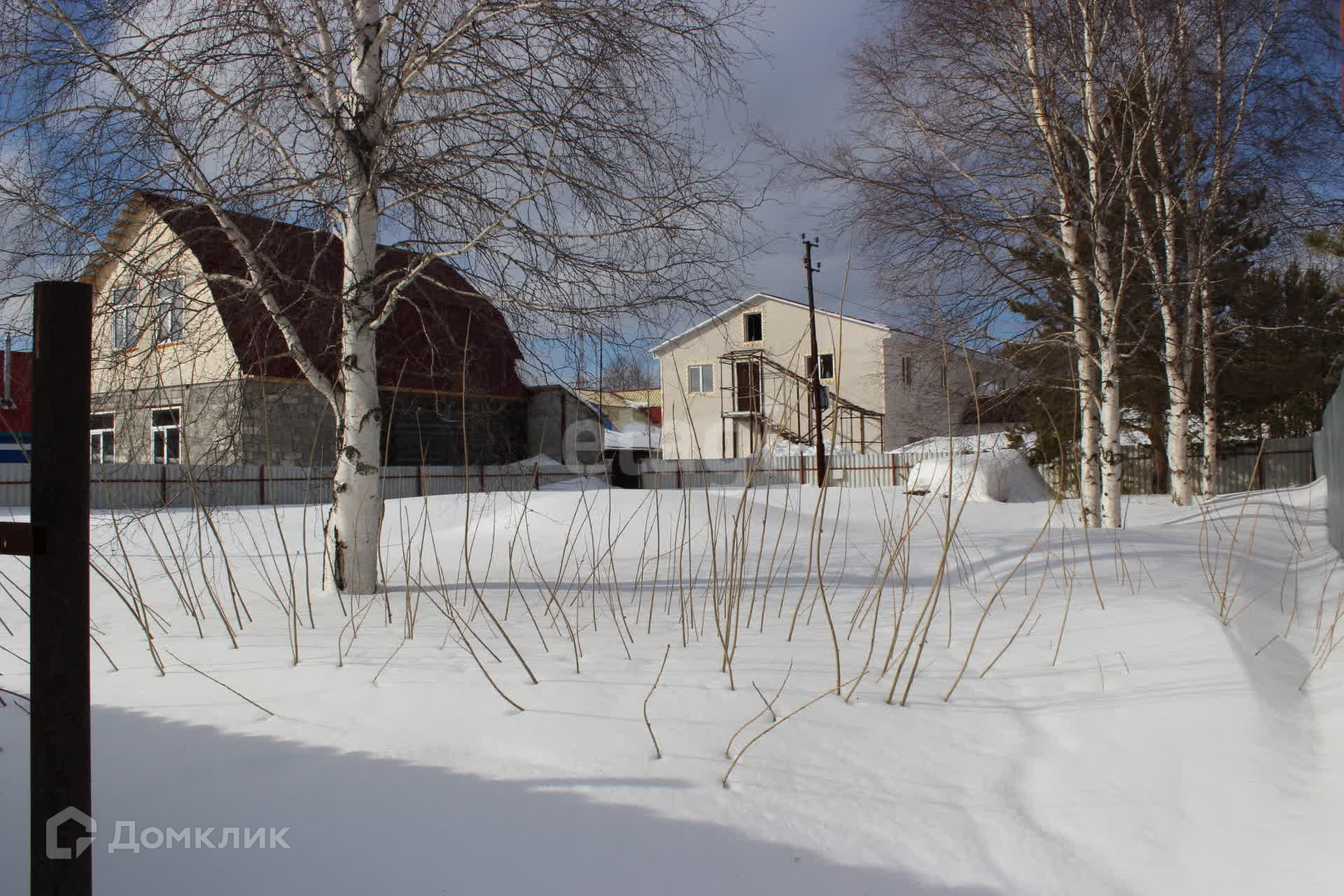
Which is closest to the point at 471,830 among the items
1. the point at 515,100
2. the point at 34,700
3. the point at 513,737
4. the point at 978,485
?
the point at 513,737

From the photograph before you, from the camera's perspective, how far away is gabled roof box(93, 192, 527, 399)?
188 inches

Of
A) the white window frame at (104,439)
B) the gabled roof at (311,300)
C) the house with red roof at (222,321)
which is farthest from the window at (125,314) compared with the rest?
the white window frame at (104,439)

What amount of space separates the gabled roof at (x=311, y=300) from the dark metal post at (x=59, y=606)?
2.97 metres

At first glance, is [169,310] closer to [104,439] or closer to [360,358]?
[360,358]

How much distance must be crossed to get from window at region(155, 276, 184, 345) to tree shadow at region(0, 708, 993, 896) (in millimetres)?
2883

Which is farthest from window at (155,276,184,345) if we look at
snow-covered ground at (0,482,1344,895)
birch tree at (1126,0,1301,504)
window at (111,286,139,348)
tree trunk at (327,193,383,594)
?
birch tree at (1126,0,1301,504)

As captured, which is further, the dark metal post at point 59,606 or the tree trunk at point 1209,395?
the tree trunk at point 1209,395

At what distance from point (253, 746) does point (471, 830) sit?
841 millimetres

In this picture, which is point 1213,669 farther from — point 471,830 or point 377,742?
point 377,742

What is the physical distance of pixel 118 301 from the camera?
4691 millimetres

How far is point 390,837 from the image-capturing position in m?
2.02

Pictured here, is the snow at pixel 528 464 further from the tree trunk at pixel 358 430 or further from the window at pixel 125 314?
the window at pixel 125 314

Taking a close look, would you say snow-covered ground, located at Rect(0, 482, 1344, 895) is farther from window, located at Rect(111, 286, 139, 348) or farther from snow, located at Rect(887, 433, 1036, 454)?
snow, located at Rect(887, 433, 1036, 454)

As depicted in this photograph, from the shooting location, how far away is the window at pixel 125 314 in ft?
15.3
